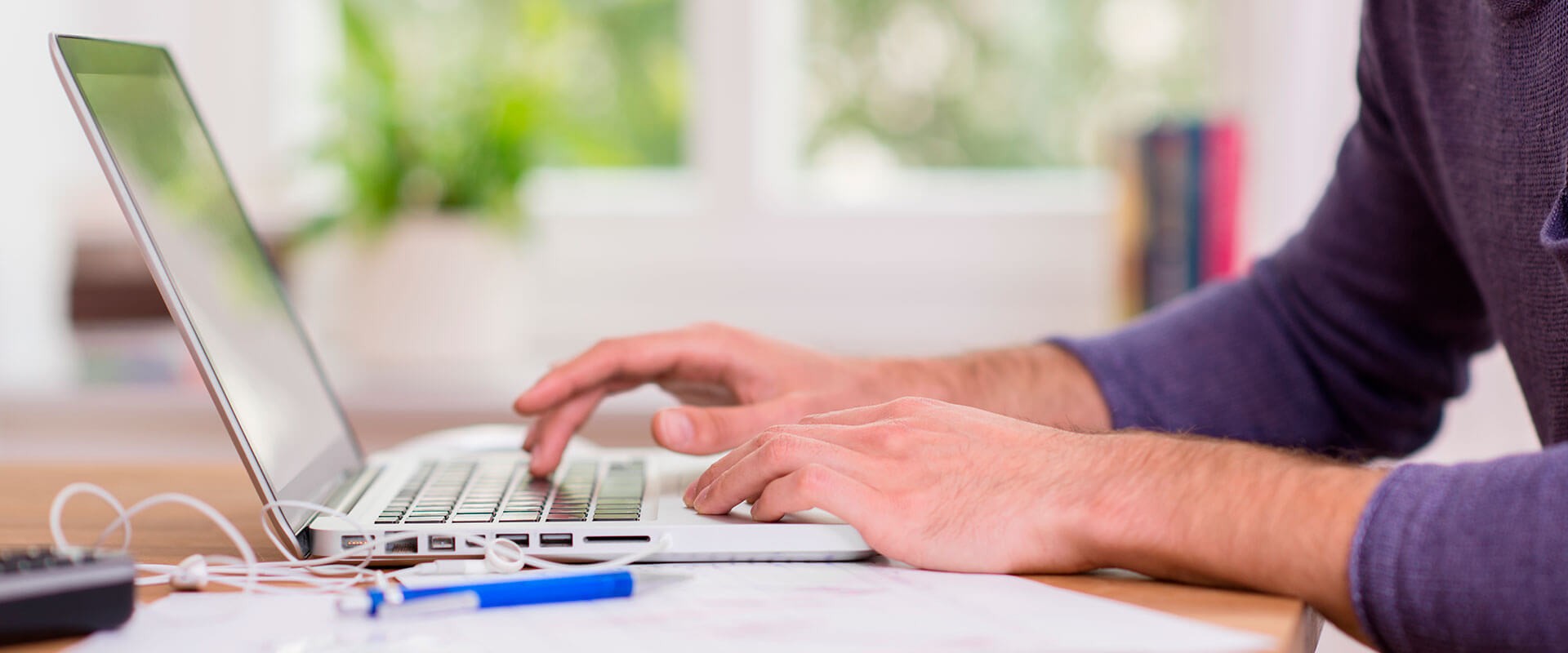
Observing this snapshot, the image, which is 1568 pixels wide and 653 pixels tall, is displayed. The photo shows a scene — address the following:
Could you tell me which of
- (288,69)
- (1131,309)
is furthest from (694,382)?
(288,69)

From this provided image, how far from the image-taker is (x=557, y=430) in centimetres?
81

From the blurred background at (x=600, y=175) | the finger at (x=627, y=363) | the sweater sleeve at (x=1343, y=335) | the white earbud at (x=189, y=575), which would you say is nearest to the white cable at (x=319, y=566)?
the white earbud at (x=189, y=575)

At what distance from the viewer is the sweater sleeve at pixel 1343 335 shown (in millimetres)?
1003

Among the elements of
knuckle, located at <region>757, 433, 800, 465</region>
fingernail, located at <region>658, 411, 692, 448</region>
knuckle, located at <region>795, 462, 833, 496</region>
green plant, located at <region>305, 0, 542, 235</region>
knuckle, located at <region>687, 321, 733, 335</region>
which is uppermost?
green plant, located at <region>305, 0, 542, 235</region>

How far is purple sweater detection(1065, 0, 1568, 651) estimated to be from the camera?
2.59 feet

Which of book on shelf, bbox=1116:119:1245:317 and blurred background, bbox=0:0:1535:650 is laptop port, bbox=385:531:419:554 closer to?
blurred background, bbox=0:0:1535:650

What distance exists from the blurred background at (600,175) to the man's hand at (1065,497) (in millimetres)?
1328

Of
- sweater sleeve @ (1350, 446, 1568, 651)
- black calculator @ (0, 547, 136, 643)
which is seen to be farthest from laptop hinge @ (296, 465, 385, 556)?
sweater sleeve @ (1350, 446, 1568, 651)

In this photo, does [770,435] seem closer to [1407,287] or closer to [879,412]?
[879,412]

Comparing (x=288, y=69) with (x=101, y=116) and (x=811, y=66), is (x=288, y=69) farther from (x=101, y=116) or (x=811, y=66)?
(x=101, y=116)

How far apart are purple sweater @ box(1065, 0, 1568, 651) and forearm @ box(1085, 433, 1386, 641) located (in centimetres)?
2

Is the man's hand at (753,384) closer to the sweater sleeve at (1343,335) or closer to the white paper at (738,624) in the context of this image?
the sweater sleeve at (1343,335)

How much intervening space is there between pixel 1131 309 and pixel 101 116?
1.47 m

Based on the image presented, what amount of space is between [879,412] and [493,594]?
0.22 m
